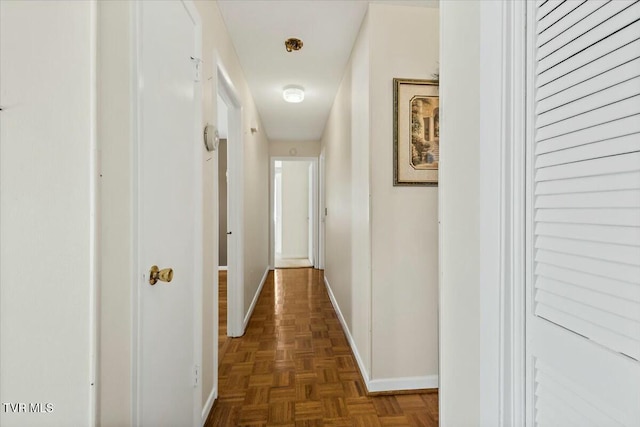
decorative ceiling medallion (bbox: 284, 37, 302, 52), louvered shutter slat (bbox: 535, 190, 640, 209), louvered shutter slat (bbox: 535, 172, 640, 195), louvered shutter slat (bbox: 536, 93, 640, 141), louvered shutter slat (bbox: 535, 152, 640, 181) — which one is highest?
decorative ceiling medallion (bbox: 284, 37, 302, 52)

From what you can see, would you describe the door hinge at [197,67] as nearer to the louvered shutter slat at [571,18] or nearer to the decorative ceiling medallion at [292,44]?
the decorative ceiling medallion at [292,44]

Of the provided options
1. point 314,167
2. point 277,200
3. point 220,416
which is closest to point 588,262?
point 220,416

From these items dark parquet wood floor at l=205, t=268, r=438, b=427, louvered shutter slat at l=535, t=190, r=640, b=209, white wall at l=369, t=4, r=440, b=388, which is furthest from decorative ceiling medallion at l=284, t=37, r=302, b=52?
dark parquet wood floor at l=205, t=268, r=438, b=427

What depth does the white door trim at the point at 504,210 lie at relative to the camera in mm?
670

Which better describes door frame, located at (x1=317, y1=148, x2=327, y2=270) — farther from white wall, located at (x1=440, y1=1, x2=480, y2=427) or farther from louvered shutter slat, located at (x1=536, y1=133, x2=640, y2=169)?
louvered shutter slat, located at (x1=536, y1=133, x2=640, y2=169)

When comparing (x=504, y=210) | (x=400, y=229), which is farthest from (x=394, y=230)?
(x=504, y=210)

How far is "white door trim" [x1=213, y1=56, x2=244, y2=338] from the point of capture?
2672 millimetres

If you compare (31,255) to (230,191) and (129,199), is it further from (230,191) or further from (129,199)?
(230,191)

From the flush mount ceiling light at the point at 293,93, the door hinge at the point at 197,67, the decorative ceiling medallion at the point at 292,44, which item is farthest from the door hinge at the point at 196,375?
the flush mount ceiling light at the point at 293,93

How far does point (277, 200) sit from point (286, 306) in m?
3.82

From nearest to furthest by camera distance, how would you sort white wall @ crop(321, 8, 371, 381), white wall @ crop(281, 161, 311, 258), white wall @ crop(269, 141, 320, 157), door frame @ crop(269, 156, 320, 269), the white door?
the white door → white wall @ crop(321, 8, 371, 381) → door frame @ crop(269, 156, 320, 269) → white wall @ crop(269, 141, 320, 157) → white wall @ crop(281, 161, 311, 258)

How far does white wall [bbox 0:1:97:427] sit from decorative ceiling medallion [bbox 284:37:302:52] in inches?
71.0

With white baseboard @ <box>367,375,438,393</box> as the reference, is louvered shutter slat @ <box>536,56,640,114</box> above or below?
above

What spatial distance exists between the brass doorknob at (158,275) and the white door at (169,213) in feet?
0.09
